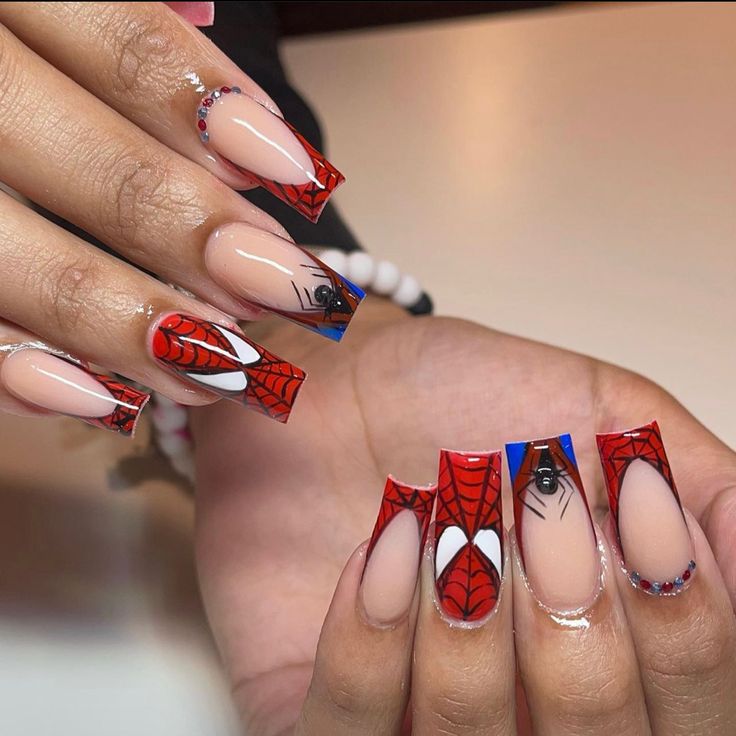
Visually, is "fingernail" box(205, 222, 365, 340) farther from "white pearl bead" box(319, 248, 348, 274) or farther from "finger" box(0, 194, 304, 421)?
"white pearl bead" box(319, 248, 348, 274)

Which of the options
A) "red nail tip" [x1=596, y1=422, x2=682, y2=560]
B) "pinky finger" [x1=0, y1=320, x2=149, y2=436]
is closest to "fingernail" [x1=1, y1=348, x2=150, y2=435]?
"pinky finger" [x1=0, y1=320, x2=149, y2=436]

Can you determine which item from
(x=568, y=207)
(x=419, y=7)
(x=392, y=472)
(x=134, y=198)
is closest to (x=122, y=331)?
(x=134, y=198)

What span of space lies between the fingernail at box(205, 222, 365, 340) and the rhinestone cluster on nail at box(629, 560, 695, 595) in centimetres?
23

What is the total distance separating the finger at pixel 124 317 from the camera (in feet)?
1.65

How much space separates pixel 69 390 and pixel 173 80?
192 millimetres

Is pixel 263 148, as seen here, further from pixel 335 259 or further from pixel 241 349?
pixel 335 259

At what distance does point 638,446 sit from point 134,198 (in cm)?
32

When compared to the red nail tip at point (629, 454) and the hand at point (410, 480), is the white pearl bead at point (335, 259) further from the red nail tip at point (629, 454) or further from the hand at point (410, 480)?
the red nail tip at point (629, 454)

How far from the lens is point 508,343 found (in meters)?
0.63

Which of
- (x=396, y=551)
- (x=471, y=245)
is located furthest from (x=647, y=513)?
(x=471, y=245)

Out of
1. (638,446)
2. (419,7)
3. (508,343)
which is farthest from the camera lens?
(419,7)

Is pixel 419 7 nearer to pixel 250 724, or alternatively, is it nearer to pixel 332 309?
pixel 332 309

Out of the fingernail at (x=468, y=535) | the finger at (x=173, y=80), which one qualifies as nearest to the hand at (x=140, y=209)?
the finger at (x=173, y=80)

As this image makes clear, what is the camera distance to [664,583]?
47 cm
